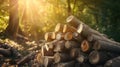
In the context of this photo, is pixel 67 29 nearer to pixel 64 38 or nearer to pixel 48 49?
pixel 64 38

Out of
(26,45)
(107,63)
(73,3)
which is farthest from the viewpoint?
(73,3)

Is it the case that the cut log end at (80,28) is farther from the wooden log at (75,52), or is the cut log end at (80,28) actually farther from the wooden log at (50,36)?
the wooden log at (50,36)

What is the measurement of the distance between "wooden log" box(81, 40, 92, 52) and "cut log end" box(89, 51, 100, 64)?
0.63 feet

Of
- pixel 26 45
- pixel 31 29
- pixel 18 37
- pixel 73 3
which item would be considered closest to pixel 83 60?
pixel 26 45

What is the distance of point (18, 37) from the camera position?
19906mm

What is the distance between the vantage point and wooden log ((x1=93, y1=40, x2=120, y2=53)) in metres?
10.3

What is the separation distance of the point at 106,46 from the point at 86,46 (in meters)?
0.67

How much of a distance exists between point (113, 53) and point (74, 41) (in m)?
1.44

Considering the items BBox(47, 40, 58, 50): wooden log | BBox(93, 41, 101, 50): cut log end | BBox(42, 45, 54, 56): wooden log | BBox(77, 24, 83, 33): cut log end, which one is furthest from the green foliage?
BBox(93, 41, 101, 50): cut log end

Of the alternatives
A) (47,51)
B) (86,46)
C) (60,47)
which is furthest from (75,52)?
(47,51)

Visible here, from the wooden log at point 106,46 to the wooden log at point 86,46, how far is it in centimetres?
17

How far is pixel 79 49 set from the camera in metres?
10.6

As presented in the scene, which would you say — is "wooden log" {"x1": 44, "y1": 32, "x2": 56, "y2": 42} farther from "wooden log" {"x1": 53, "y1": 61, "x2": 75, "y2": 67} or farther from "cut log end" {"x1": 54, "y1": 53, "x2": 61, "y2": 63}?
"wooden log" {"x1": 53, "y1": 61, "x2": 75, "y2": 67}

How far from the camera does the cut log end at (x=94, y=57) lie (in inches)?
403
